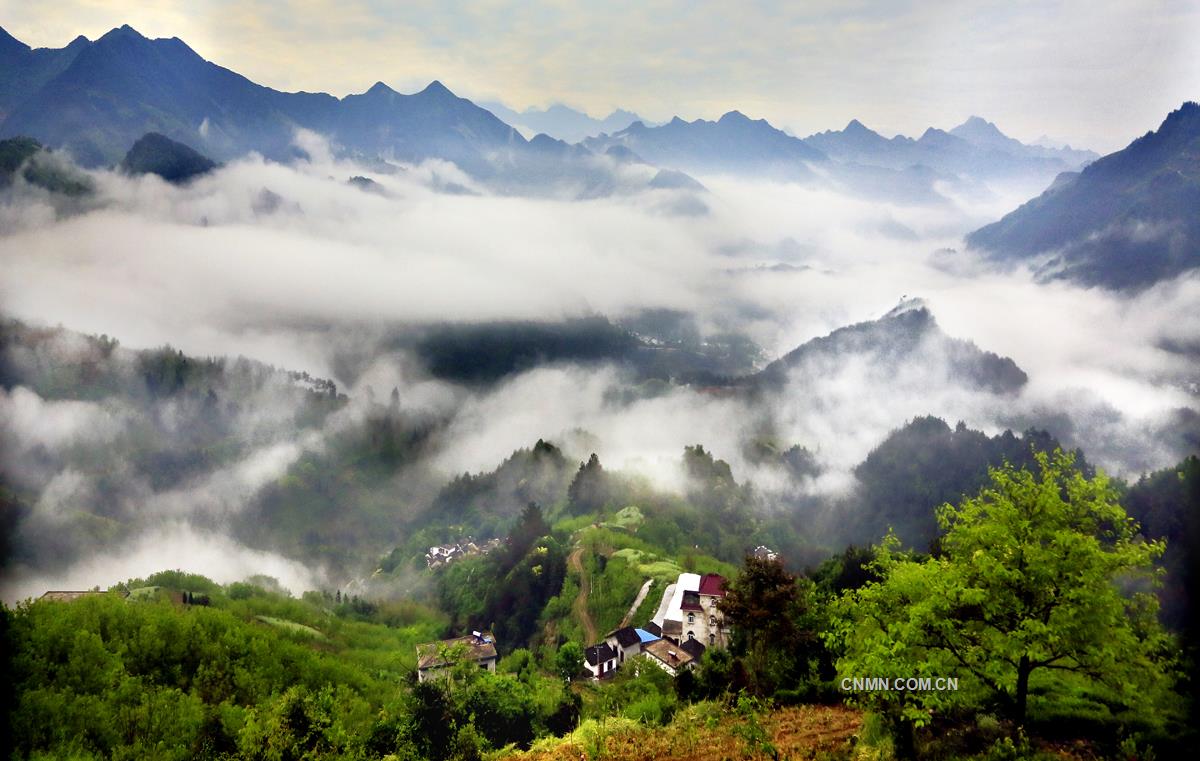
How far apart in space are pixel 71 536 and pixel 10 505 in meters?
24.4

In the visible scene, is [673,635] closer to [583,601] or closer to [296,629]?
[583,601]

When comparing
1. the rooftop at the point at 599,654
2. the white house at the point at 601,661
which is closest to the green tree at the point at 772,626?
the white house at the point at 601,661

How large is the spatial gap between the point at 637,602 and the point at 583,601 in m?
8.90

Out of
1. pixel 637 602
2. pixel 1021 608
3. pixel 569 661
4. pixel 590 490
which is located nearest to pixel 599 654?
pixel 569 661

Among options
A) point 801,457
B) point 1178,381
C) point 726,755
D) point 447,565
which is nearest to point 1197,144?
point 1178,381

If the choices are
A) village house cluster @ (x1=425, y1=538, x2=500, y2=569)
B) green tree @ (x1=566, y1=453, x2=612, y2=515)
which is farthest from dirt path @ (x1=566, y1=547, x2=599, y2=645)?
village house cluster @ (x1=425, y1=538, x2=500, y2=569)

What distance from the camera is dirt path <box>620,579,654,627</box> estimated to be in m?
70.9

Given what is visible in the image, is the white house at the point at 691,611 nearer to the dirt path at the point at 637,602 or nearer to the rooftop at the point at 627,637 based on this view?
the rooftop at the point at 627,637

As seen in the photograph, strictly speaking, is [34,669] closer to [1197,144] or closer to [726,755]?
[726,755]

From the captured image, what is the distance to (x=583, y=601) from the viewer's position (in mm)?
78625

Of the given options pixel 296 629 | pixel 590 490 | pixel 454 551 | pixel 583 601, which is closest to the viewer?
pixel 296 629

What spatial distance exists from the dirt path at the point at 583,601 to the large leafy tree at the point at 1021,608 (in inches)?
2397

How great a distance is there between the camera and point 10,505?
13662cm

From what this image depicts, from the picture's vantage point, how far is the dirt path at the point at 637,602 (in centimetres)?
7088
